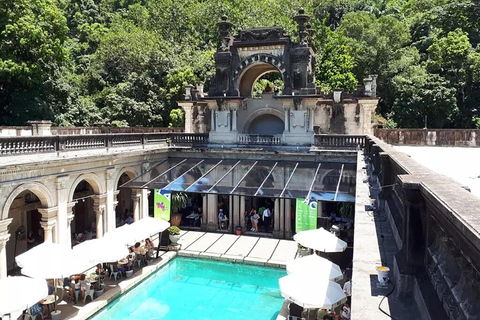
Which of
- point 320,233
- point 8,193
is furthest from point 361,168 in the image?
point 8,193

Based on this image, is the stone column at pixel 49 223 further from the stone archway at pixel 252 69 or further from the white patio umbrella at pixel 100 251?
the stone archway at pixel 252 69

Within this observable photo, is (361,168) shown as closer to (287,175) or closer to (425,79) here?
(287,175)

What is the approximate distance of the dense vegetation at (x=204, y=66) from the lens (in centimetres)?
2658

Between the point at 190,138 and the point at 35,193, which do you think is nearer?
the point at 35,193

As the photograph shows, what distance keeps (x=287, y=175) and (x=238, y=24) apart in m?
Result: 29.8

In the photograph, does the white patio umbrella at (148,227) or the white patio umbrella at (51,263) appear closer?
the white patio umbrella at (51,263)

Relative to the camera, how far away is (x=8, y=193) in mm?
11844

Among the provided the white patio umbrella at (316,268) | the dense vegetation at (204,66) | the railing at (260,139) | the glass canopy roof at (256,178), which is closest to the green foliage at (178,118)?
the dense vegetation at (204,66)

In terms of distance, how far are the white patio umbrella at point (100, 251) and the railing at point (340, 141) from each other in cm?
1102

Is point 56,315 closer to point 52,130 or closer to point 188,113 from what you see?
point 52,130

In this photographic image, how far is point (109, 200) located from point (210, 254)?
509 cm

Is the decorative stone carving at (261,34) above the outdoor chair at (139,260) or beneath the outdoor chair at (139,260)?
above

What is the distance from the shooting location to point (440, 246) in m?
3.42

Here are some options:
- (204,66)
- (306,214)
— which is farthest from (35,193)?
(204,66)
